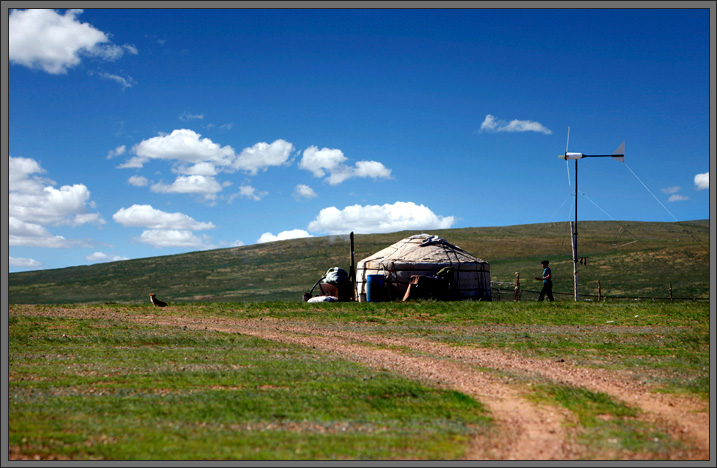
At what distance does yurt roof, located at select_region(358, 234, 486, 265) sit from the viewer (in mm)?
30875

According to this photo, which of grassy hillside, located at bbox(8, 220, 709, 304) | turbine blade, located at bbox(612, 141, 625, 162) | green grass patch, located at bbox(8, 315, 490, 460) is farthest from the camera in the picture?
grassy hillside, located at bbox(8, 220, 709, 304)

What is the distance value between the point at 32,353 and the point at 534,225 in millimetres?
116952

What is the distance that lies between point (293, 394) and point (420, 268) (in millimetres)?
22324

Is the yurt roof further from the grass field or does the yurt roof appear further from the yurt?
the grass field

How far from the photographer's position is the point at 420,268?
30344 mm

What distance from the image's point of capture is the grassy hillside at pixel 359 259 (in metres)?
58.3

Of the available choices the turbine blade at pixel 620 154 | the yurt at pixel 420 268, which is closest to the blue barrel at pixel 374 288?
the yurt at pixel 420 268

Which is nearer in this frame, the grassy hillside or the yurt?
the yurt

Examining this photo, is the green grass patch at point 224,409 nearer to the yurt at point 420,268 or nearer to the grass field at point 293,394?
the grass field at point 293,394

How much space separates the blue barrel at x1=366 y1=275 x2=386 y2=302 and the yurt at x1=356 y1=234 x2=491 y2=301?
4 centimetres

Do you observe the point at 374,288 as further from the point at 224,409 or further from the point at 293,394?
the point at 224,409

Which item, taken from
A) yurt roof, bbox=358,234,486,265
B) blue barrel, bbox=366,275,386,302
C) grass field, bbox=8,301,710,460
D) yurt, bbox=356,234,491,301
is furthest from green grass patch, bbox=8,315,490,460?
yurt roof, bbox=358,234,486,265

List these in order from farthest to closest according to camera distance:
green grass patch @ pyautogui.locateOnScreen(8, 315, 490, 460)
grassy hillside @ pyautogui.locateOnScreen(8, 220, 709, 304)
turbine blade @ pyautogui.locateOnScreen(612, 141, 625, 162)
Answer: grassy hillside @ pyautogui.locateOnScreen(8, 220, 709, 304), turbine blade @ pyautogui.locateOnScreen(612, 141, 625, 162), green grass patch @ pyautogui.locateOnScreen(8, 315, 490, 460)

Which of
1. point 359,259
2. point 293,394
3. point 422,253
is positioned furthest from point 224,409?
point 359,259
